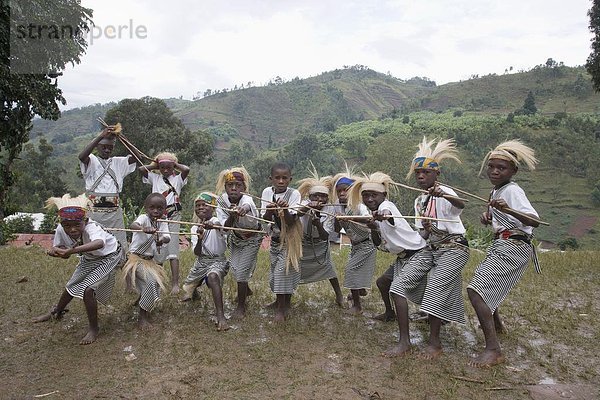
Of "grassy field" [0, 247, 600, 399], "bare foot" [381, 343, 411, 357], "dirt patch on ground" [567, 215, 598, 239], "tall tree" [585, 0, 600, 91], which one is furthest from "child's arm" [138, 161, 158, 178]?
"dirt patch on ground" [567, 215, 598, 239]

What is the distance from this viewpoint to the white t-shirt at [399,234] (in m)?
4.80

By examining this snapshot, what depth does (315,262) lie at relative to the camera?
589 centimetres

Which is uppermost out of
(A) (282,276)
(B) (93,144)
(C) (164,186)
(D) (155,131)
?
(D) (155,131)

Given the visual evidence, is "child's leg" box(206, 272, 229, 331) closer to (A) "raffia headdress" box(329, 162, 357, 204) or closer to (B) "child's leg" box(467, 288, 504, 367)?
(A) "raffia headdress" box(329, 162, 357, 204)

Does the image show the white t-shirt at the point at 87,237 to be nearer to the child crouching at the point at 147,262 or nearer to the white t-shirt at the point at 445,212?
the child crouching at the point at 147,262

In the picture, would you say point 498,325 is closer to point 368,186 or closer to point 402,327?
point 402,327

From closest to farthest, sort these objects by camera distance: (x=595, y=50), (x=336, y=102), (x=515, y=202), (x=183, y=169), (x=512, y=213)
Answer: (x=512, y=213), (x=515, y=202), (x=183, y=169), (x=595, y=50), (x=336, y=102)

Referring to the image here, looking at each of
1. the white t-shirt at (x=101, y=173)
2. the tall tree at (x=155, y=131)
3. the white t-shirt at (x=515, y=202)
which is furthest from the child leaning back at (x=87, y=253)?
the tall tree at (x=155, y=131)

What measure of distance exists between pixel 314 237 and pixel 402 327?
1.70 metres

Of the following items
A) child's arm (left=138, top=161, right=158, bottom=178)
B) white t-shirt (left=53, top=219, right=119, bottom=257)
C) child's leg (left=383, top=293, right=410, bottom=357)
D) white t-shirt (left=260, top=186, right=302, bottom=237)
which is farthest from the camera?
child's arm (left=138, top=161, right=158, bottom=178)

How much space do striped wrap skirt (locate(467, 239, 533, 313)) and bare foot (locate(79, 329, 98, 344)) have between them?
12.7ft

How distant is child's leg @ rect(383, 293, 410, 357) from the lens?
4.45m

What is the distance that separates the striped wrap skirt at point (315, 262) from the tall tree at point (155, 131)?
2306cm

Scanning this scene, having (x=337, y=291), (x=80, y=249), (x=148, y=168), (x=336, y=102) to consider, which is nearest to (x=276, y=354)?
(x=337, y=291)
